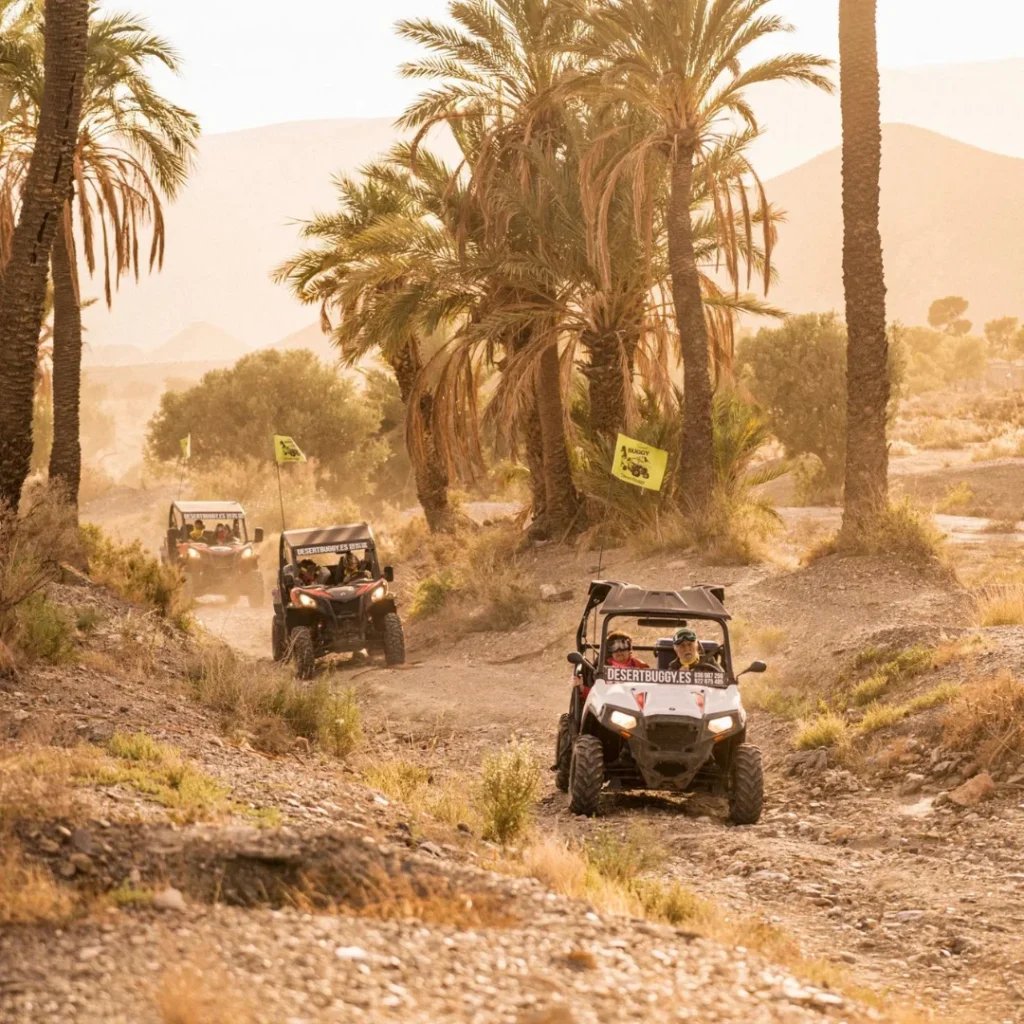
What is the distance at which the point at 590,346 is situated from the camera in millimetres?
23219

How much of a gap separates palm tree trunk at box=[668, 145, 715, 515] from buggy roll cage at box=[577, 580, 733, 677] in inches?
404

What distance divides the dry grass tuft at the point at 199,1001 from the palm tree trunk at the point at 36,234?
1038 cm

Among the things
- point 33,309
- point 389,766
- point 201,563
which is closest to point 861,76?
point 33,309

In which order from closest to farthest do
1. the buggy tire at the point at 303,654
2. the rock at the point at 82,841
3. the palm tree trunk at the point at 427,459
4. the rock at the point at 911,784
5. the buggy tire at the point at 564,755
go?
the rock at the point at 82,841
the rock at the point at 911,784
the buggy tire at the point at 564,755
the buggy tire at the point at 303,654
the palm tree trunk at the point at 427,459

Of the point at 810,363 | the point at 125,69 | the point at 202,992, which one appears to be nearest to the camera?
the point at 202,992

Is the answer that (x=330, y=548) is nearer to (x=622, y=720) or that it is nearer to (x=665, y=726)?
(x=622, y=720)

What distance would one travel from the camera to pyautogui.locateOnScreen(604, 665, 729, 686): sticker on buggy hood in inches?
385

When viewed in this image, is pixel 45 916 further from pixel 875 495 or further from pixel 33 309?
pixel 875 495

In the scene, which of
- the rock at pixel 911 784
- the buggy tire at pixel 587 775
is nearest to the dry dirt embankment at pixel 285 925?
the buggy tire at pixel 587 775

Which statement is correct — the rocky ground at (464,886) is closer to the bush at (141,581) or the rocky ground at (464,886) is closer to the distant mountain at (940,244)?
the bush at (141,581)

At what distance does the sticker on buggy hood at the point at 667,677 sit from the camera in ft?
32.1

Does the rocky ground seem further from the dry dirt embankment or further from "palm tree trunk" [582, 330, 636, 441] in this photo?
"palm tree trunk" [582, 330, 636, 441]

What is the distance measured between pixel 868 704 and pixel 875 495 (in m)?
5.98

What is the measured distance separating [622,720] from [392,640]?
8317 millimetres
